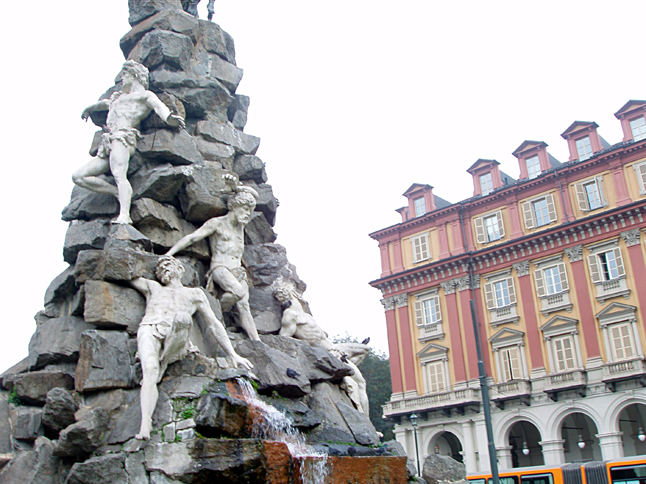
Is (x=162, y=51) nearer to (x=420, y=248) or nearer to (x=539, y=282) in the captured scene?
(x=539, y=282)

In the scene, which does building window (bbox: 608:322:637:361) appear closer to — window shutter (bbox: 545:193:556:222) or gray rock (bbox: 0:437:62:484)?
window shutter (bbox: 545:193:556:222)

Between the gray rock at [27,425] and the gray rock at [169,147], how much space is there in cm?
399

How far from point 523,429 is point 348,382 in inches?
1185

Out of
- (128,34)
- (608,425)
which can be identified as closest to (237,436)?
(128,34)

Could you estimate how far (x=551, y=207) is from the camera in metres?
37.9

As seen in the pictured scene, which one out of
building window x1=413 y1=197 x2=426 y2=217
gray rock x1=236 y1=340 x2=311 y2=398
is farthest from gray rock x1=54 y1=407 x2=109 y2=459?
building window x1=413 y1=197 x2=426 y2=217

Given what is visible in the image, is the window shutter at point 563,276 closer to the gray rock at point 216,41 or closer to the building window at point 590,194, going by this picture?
the building window at point 590,194

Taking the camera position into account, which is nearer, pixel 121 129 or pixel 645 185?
pixel 121 129

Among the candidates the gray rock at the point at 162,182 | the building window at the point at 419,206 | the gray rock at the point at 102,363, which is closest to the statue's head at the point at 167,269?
the gray rock at the point at 102,363

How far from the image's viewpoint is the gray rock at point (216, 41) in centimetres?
1242

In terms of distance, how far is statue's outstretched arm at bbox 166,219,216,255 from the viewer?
9433mm

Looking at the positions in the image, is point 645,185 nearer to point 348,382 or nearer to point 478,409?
point 478,409

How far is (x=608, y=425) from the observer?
3262 cm

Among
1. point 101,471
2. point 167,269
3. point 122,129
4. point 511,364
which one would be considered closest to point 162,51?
point 122,129
